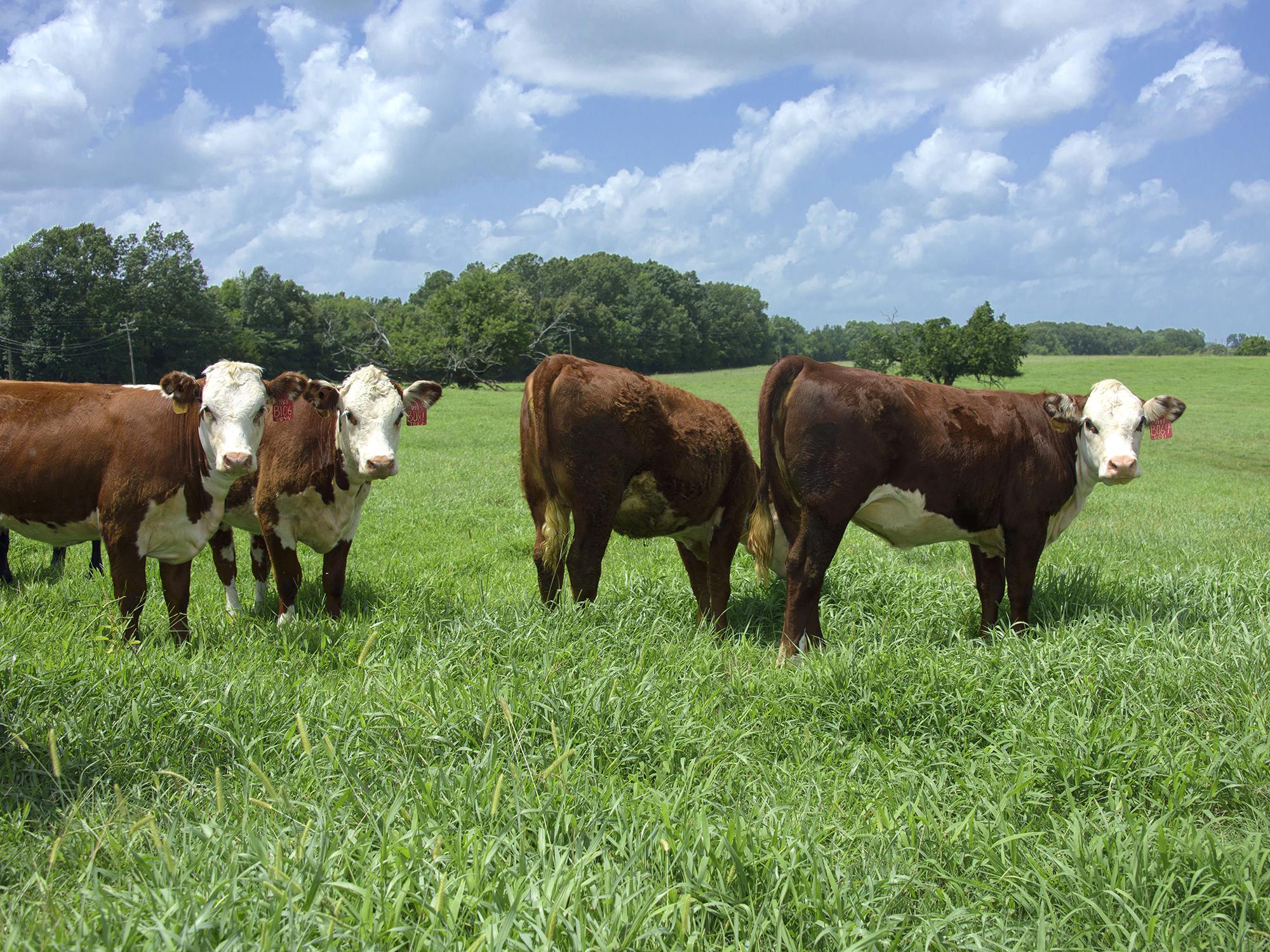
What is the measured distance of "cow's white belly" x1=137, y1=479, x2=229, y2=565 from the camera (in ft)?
19.6

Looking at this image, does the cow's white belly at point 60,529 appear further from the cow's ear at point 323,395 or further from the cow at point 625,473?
the cow at point 625,473

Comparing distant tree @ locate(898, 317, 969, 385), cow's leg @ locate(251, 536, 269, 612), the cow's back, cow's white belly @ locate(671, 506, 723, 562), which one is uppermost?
distant tree @ locate(898, 317, 969, 385)

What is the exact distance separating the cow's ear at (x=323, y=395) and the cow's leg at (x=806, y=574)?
365cm

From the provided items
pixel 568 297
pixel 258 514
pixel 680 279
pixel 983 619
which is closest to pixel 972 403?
pixel 983 619

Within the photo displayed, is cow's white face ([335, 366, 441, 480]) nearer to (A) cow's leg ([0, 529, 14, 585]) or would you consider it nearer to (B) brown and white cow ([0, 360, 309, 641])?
(B) brown and white cow ([0, 360, 309, 641])

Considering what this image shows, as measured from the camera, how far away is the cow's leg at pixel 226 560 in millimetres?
7527

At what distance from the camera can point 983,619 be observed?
6535 millimetres

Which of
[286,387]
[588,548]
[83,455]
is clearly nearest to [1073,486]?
[588,548]

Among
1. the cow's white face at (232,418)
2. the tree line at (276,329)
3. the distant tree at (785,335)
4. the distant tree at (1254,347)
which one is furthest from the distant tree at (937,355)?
the cow's white face at (232,418)

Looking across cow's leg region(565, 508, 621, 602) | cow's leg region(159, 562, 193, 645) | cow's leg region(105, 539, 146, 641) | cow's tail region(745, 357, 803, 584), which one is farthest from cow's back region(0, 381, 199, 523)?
cow's tail region(745, 357, 803, 584)

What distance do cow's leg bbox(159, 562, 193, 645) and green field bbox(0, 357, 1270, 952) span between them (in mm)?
233

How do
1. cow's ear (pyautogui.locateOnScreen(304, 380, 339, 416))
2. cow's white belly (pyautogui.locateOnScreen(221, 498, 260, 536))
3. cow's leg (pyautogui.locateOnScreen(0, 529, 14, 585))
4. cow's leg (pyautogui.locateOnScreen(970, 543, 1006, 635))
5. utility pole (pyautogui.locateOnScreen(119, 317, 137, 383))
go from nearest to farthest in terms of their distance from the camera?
cow's leg (pyautogui.locateOnScreen(970, 543, 1006, 635)), cow's ear (pyautogui.locateOnScreen(304, 380, 339, 416)), cow's white belly (pyautogui.locateOnScreen(221, 498, 260, 536)), cow's leg (pyautogui.locateOnScreen(0, 529, 14, 585)), utility pole (pyautogui.locateOnScreen(119, 317, 137, 383))

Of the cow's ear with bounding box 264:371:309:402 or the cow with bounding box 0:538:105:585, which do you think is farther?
the cow with bounding box 0:538:105:585

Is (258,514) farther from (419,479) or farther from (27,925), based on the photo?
(419,479)
